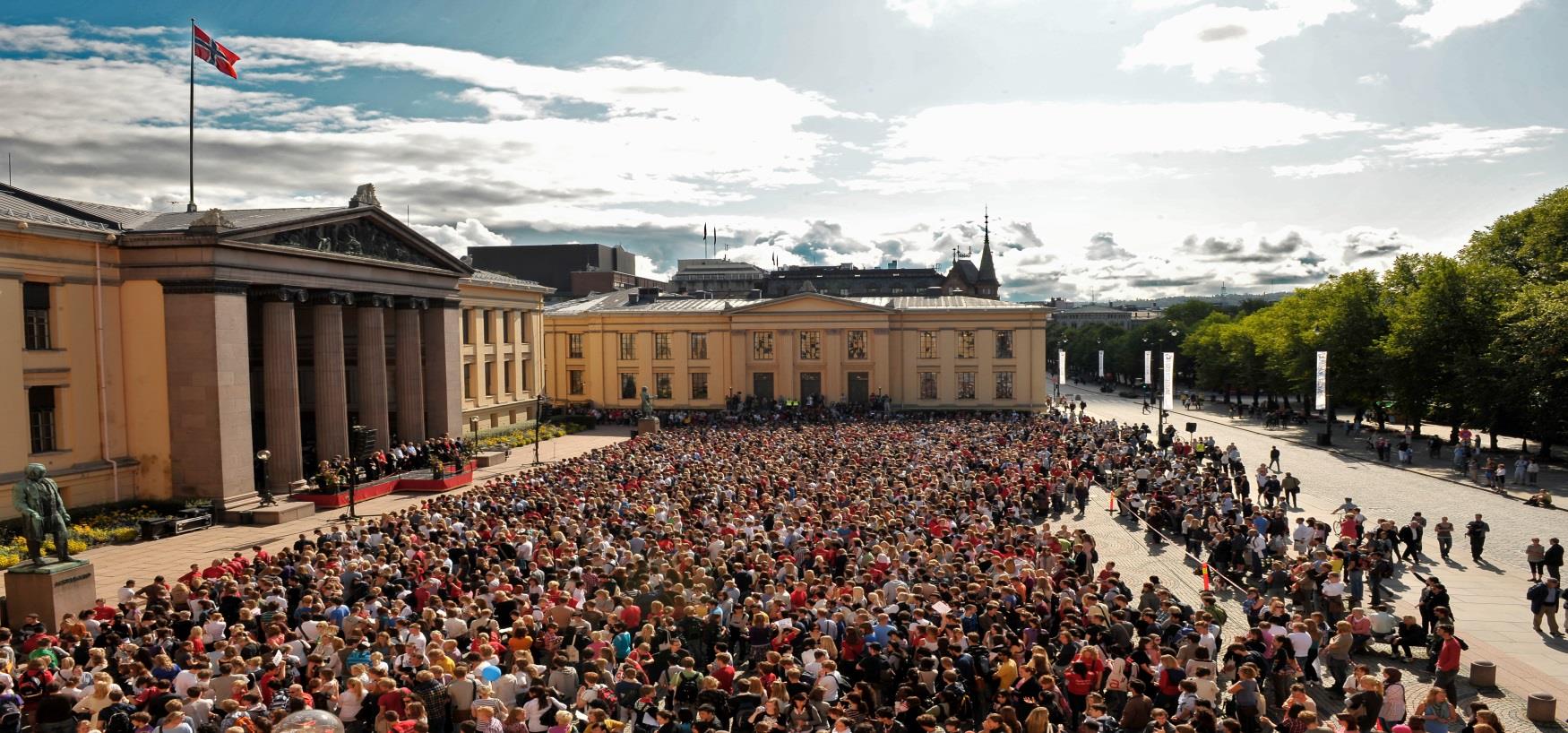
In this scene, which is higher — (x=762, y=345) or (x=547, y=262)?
(x=547, y=262)

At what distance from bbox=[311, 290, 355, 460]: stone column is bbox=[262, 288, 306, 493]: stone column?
2735mm

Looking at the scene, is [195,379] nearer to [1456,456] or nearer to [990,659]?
[990,659]

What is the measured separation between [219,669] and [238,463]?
74.9 feet

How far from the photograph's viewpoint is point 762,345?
69.7 m

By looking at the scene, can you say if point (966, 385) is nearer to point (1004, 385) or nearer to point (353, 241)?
point (1004, 385)

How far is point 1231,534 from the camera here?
21594 mm

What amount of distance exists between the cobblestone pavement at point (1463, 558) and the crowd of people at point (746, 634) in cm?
90

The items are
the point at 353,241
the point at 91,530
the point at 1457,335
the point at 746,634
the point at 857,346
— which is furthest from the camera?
the point at 857,346

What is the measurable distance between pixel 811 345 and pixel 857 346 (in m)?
3.40

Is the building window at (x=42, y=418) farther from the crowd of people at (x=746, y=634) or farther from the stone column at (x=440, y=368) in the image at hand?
the stone column at (x=440, y=368)

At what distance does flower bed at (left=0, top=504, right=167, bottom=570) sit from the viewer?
24438 mm

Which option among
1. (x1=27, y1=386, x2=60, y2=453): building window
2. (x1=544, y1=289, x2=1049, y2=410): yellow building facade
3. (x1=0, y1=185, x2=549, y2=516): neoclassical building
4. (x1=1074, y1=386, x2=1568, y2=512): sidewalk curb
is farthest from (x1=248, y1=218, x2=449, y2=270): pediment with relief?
(x1=1074, y1=386, x2=1568, y2=512): sidewalk curb

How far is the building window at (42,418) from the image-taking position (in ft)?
92.9

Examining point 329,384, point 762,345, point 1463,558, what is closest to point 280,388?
point 329,384
